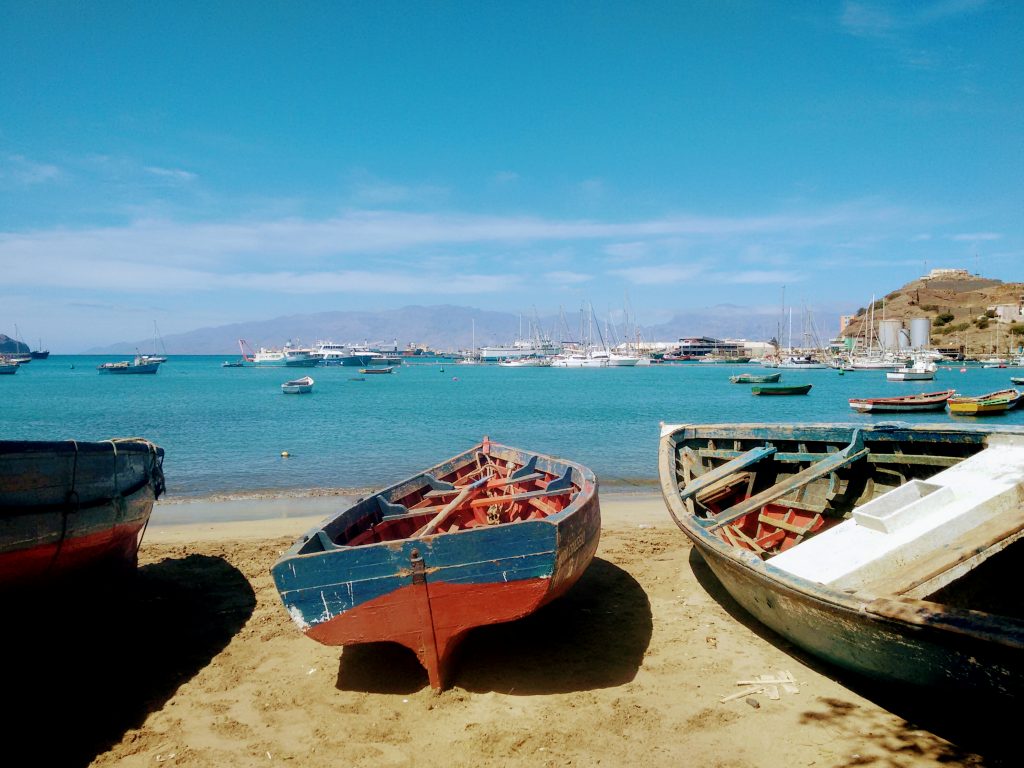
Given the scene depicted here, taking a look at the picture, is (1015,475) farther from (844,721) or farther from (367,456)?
(367,456)

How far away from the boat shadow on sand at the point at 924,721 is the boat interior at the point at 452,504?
10.1 ft

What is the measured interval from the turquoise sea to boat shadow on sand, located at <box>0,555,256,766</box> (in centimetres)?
1007

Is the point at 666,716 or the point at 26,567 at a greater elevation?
the point at 26,567

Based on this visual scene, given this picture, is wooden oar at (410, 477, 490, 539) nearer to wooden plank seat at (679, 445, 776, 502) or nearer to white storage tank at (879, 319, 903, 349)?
wooden plank seat at (679, 445, 776, 502)

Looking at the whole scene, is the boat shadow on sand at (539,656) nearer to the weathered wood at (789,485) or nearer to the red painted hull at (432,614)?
the red painted hull at (432,614)

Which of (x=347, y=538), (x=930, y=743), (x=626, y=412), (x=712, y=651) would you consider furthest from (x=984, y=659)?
(x=626, y=412)

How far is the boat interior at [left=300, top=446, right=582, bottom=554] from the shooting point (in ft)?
22.6

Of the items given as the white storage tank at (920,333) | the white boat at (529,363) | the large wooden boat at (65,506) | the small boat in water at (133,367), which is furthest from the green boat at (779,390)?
the small boat in water at (133,367)

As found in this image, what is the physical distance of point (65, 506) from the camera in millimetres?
6523

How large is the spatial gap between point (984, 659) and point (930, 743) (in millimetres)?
1292

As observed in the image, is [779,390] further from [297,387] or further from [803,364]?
[803,364]

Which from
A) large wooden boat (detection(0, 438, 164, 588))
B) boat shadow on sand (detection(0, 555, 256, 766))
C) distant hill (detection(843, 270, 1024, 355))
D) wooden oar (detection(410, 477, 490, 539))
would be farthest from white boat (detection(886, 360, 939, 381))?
large wooden boat (detection(0, 438, 164, 588))

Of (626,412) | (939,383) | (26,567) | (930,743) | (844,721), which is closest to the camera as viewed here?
(930,743)

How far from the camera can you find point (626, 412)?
139 ft
